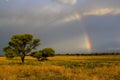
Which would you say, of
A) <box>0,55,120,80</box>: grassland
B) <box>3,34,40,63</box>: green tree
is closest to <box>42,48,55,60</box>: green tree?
<box>3,34,40,63</box>: green tree

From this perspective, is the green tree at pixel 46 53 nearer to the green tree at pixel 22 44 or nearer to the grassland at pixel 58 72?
the green tree at pixel 22 44

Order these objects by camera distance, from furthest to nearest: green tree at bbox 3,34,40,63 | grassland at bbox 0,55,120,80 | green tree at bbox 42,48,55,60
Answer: green tree at bbox 42,48,55,60
green tree at bbox 3,34,40,63
grassland at bbox 0,55,120,80

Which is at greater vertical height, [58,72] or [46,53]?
[46,53]

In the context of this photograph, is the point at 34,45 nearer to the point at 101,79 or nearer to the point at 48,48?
the point at 48,48

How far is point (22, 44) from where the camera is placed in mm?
83688

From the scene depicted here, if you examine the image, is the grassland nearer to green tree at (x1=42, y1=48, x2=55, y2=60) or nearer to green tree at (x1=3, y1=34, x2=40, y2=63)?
green tree at (x1=3, y1=34, x2=40, y2=63)

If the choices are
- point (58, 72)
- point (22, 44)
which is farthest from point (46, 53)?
point (58, 72)

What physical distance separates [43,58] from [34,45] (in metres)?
24.5

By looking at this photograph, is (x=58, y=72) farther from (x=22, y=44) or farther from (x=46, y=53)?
(x=46, y=53)

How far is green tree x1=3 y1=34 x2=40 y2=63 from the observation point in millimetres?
82750

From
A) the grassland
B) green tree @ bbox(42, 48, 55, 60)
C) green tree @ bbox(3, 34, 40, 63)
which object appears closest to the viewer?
the grassland

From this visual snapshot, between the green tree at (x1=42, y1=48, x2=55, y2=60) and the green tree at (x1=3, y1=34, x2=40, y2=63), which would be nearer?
the green tree at (x1=3, y1=34, x2=40, y2=63)

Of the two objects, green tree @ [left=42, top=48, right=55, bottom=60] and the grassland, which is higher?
green tree @ [left=42, top=48, right=55, bottom=60]

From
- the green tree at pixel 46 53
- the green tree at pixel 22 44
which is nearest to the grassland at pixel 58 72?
the green tree at pixel 22 44
